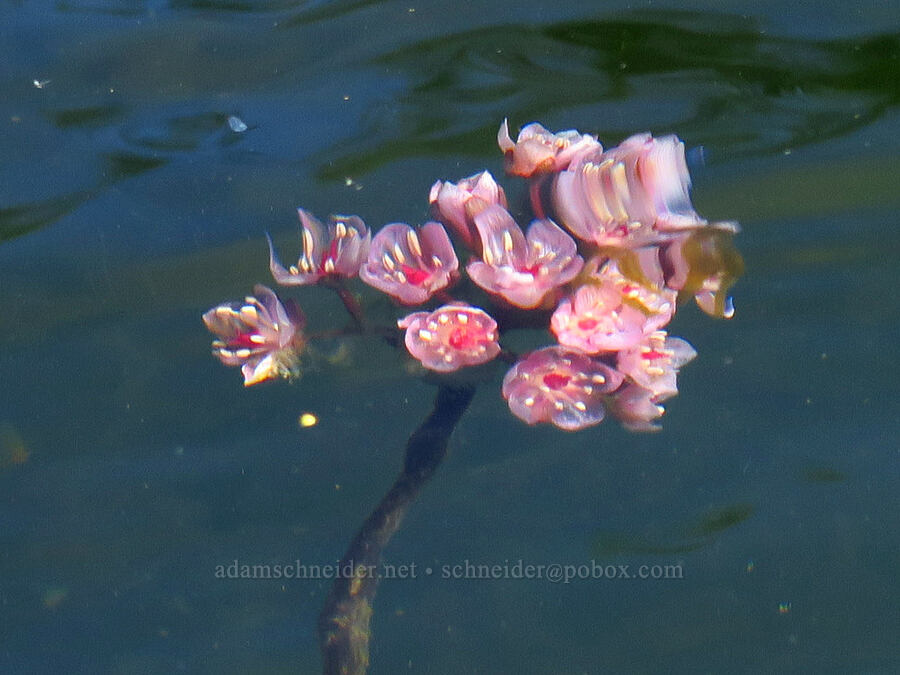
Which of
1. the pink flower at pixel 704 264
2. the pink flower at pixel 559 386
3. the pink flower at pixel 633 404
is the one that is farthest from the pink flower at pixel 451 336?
the pink flower at pixel 704 264

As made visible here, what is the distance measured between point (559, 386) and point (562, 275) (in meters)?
0.30

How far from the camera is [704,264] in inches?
88.4

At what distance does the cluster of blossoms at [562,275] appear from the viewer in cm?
212

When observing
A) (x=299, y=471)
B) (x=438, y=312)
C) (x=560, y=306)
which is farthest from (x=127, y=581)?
(x=560, y=306)

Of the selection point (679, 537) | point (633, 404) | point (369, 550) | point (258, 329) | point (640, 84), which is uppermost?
point (640, 84)

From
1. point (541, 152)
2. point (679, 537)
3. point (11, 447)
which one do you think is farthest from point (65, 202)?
point (679, 537)

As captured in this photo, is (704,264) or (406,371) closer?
(704,264)

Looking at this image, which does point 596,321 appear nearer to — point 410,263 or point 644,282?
point 644,282

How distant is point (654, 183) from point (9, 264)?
2552 millimetres

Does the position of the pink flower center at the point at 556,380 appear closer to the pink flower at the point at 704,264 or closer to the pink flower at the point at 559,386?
the pink flower at the point at 559,386

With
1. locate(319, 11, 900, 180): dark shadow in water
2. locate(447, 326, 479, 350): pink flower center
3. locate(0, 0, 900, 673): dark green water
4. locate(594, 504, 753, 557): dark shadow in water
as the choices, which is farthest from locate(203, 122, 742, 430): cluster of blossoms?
locate(319, 11, 900, 180): dark shadow in water

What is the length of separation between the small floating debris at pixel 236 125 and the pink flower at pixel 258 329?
56.0 inches

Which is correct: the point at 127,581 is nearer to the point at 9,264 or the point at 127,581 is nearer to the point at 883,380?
the point at 9,264

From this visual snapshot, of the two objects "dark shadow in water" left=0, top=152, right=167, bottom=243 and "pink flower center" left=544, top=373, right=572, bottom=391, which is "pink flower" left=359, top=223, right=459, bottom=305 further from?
"dark shadow in water" left=0, top=152, right=167, bottom=243
